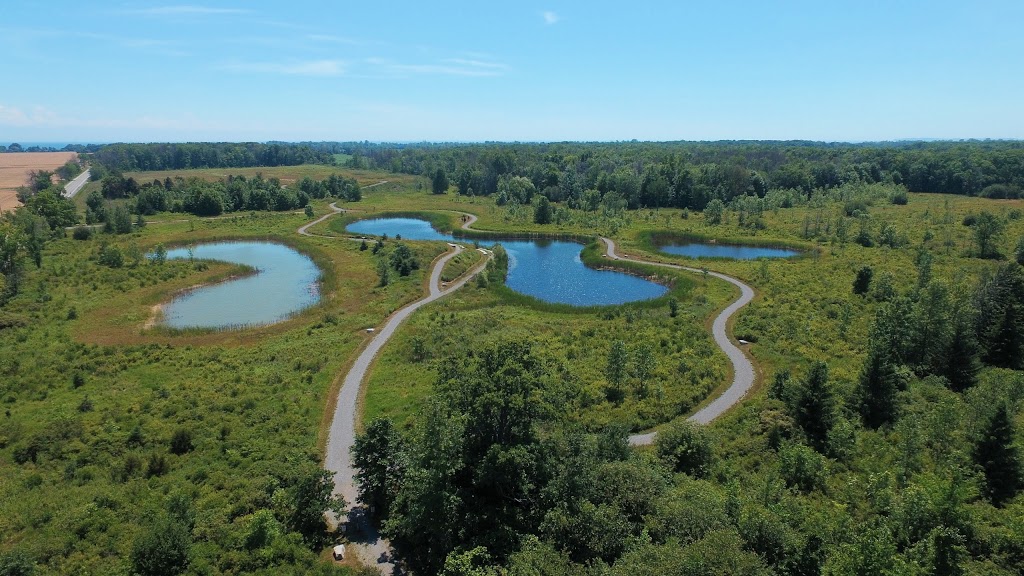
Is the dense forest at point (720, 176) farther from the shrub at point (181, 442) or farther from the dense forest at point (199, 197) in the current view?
the shrub at point (181, 442)

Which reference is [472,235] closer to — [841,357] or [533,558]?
[841,357]

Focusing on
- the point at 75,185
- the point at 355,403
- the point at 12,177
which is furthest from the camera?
the point at 12,177

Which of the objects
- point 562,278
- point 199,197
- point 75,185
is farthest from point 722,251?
point 75,185

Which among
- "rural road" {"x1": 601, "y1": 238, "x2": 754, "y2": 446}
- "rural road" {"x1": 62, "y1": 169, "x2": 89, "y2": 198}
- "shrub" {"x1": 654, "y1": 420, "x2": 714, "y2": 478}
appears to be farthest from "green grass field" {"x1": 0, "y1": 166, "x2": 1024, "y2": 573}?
"rural road" {"x1": 62, "y1": 169, "x2": 89, "y2": 198}

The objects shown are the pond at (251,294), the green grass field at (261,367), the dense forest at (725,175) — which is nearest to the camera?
the green grass field at (261,367)

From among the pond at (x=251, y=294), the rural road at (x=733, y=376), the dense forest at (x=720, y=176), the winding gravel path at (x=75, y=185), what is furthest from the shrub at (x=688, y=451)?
the winding gravel path at (x=75, y=185)

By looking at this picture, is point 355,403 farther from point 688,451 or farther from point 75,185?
point 75,185
